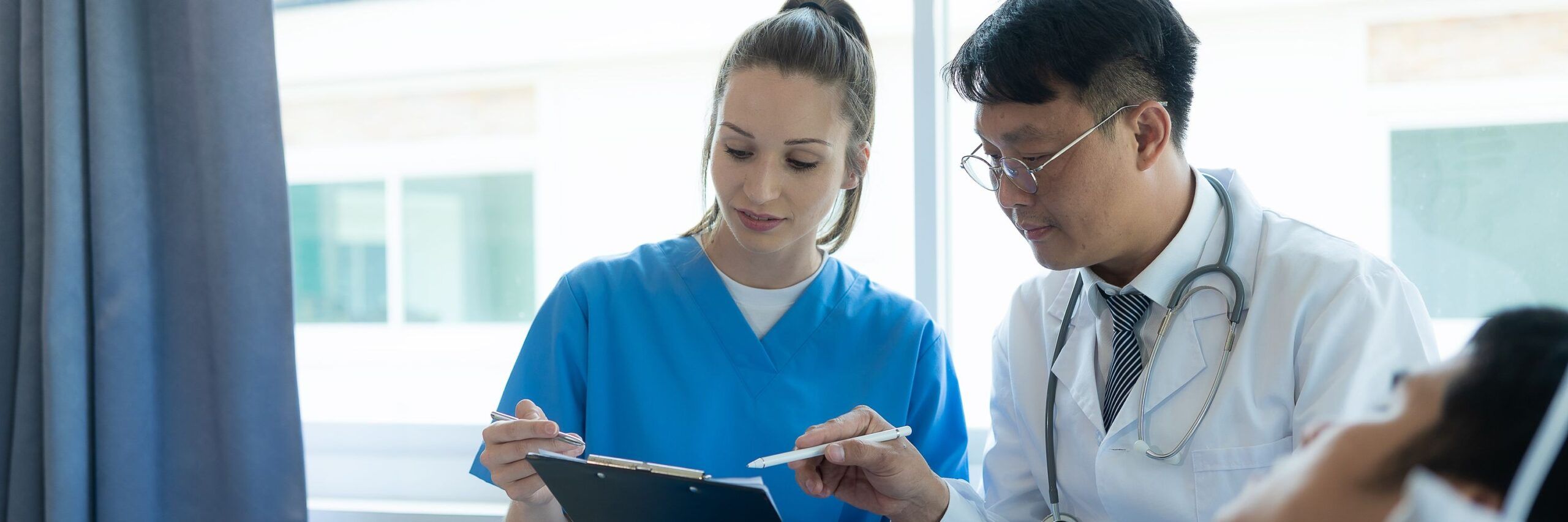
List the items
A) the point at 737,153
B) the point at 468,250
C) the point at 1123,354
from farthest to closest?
the point at 468,250, the point at 737,153, the point at 1123,354

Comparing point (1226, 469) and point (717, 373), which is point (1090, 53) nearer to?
point (1226, 469)

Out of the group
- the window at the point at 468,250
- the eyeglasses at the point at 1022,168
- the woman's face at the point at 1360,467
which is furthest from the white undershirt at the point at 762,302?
the woman's face at the point at 1360,467

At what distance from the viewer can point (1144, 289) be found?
116 centimetres

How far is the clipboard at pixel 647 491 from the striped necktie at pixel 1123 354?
18.9 inches

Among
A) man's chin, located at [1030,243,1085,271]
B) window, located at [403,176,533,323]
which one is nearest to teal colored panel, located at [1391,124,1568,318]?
man's chin, located at [1030,243,1085,271]

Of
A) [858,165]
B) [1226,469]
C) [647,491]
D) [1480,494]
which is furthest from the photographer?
[858,165]

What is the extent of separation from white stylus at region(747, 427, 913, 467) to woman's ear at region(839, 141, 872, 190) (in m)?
0.42

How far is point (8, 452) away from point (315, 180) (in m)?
0.78

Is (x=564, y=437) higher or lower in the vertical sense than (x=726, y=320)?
lower

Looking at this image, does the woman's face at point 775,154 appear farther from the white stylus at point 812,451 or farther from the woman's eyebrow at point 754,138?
the white stylus at point 812,451

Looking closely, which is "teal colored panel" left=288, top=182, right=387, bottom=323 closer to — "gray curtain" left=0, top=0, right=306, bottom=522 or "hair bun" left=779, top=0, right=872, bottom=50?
"gray curtain" left=0, top=0, right=306, bottom=522

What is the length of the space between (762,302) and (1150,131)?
0.59 m

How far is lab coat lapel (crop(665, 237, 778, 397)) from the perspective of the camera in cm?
138

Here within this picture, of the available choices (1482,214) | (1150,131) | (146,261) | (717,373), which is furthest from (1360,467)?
(146,261)
